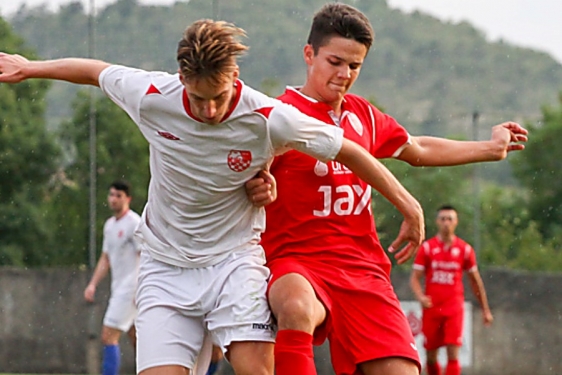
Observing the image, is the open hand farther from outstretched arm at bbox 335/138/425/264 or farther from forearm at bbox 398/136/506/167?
forearm at bbox 398/136/506/167

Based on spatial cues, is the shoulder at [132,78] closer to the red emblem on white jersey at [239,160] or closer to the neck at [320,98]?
the red emblem on white jersey at [239,160]

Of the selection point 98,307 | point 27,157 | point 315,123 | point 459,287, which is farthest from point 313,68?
point 27,157

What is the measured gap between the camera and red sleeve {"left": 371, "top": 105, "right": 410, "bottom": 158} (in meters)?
5.16

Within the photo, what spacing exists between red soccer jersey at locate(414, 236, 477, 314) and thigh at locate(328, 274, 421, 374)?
7.30 m

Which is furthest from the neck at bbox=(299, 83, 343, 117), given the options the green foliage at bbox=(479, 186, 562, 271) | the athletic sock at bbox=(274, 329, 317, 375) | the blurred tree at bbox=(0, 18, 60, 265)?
the blurred tree at bbox=(0, 18, 60, 265)

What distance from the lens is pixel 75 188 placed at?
13.9 meters

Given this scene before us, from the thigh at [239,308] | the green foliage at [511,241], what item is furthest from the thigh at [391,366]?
the green foliage at [511,241]

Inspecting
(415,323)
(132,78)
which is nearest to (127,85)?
(132,78)

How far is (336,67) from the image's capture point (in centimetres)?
489

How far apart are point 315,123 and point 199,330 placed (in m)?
1.01

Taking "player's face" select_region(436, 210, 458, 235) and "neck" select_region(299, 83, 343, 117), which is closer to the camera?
"neck" select_region(299, 83, 343, 117)

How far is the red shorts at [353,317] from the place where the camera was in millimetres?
4781

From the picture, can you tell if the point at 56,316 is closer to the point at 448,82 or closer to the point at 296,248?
the point at 448,82

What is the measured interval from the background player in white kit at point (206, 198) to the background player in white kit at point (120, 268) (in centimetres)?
644
